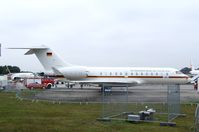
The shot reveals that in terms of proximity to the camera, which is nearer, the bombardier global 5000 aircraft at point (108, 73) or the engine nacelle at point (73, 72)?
the engine nacelle at point (73, 72)

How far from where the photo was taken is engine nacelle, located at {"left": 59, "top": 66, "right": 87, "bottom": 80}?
44.3m

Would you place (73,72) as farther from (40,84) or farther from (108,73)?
(40,84)

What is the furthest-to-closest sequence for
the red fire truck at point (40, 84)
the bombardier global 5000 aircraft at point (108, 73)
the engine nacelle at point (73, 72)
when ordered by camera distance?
the red fire truck at point (40, 84) < the bombardier global 5000 aircraft at point (108, 73) < the engine nacelle at point (73, 72)

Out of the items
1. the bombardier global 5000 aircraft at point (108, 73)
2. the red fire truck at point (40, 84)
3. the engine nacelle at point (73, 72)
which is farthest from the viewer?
the red fire truck at point (40, 84)

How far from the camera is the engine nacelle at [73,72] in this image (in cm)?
4428

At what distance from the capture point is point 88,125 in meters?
15.0

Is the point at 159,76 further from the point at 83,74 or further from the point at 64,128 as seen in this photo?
the point at 64,128

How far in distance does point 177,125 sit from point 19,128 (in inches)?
251

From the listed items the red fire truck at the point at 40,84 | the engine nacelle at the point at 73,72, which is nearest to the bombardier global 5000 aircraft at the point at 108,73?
the engine nacelle at the point at 73,72

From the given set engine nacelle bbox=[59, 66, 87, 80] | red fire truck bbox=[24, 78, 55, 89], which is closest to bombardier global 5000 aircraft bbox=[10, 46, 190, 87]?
engine nacelle bbox=[59, 66, 87, 80]

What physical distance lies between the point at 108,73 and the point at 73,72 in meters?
4.77

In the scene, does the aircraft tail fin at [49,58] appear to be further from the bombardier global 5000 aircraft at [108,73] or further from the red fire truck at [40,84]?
the red fire truck at [40,84]

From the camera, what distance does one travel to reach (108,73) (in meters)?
46.7

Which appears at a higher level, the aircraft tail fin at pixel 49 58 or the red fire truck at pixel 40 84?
the aircraft tail fin at pixel 49 58
